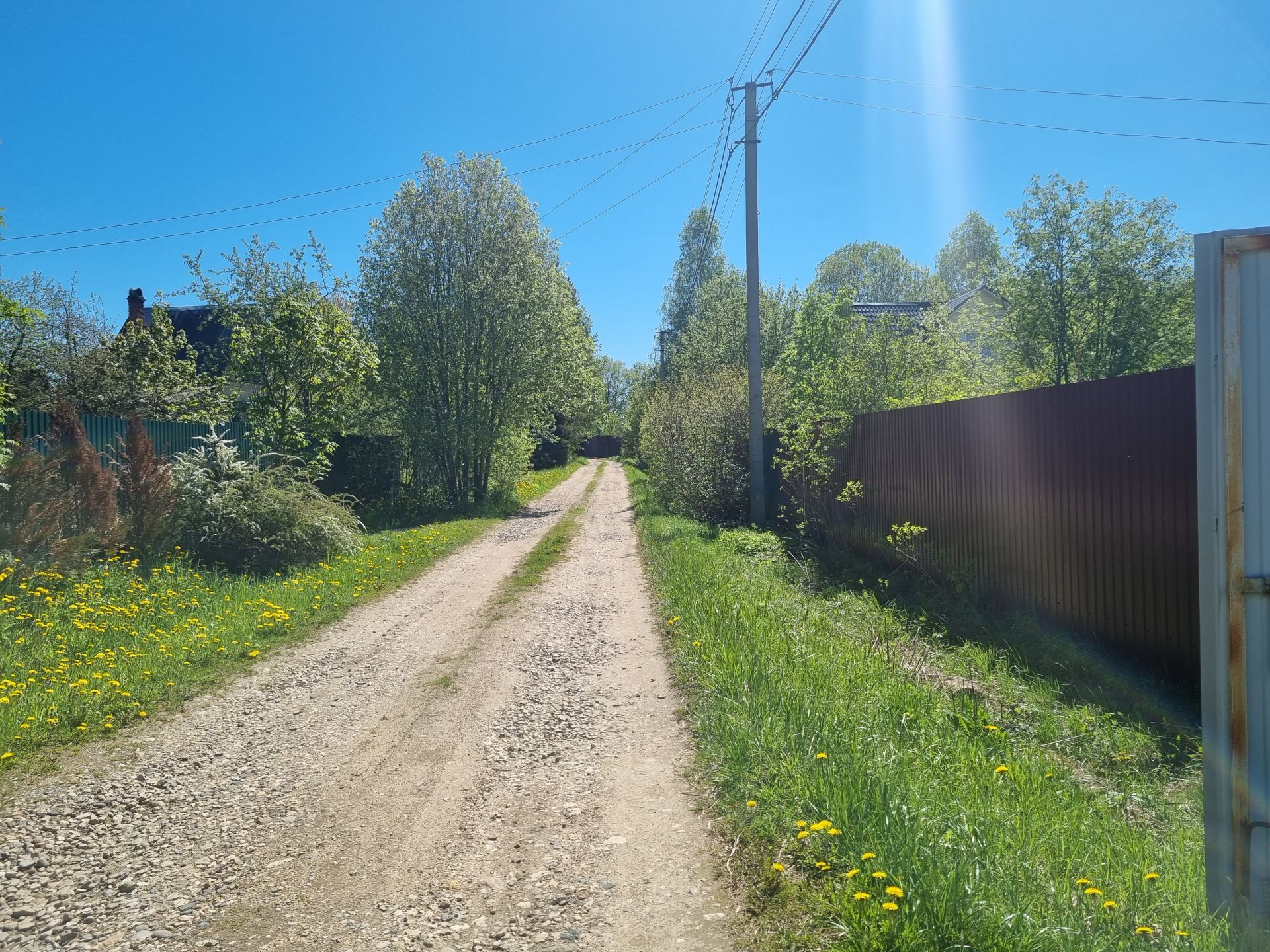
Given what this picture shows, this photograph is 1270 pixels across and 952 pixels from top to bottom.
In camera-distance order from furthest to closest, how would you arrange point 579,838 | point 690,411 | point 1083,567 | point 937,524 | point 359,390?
point 359,390 < point 690,411 < point 937,524 < point 1083,567 < point 579,838

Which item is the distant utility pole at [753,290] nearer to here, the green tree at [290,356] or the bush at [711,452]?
the bush at [711,452]

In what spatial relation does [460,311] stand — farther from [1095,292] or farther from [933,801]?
[933,801]

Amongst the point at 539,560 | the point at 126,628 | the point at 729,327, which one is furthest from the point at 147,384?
the point at 729,327

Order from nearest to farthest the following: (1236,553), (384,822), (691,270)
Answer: (1236,553) < (384,822) < (691,270)

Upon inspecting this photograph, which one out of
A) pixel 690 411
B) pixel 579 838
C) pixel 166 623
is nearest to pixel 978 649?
pixel 579 838

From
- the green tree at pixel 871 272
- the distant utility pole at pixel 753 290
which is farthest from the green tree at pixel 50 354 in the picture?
the green tree at pixel 871 272

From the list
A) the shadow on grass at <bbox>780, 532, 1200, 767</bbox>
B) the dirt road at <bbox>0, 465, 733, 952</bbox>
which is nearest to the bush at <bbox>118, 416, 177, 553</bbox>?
the dirt road at <bbox>0, 465, 733, 952</bbox>

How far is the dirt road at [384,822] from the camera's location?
305 cm

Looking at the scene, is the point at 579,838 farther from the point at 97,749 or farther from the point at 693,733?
the point at 97,749

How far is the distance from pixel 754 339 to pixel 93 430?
10591 millimetres

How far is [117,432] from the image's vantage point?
38.8 feet

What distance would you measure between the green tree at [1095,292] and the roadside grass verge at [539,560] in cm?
965

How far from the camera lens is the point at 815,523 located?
12.9 metres

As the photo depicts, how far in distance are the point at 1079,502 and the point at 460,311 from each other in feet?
59.5
